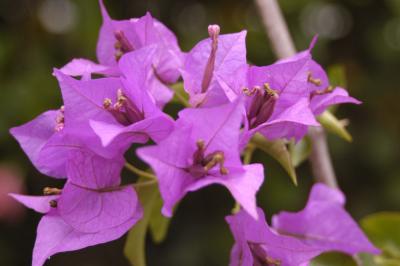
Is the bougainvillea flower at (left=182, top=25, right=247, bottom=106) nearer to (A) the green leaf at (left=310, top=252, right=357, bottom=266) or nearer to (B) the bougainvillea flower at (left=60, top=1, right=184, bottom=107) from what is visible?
(B) the bougainvillea flower at (left=60, top=1, right=184, bottom=107)

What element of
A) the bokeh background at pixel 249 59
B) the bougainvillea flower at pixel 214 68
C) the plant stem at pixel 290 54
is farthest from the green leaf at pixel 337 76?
the bokeh background at pixel 249 59

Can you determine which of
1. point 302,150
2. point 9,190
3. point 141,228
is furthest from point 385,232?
point 9,190

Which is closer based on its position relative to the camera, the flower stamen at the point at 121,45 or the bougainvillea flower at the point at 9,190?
the flower stamen at the point at 121,45

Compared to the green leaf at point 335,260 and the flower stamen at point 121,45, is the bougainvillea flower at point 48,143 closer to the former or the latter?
the flower stamen at point 121,45

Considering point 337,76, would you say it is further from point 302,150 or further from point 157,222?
point 157,222

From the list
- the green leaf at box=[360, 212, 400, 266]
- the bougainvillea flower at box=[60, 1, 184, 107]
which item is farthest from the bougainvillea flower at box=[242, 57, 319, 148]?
the green leaf at box=[360, 212, 400, 266]

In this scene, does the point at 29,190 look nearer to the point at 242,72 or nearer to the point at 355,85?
the point at 355,85
